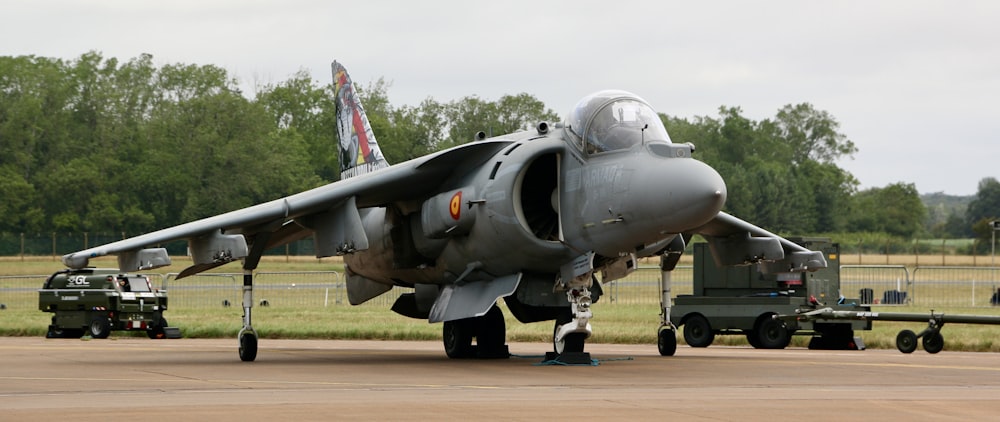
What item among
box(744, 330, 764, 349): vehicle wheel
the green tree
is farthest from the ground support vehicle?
the green tree

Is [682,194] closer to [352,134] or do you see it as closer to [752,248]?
[752,248]

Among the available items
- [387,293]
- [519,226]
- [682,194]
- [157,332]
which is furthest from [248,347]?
[387,293]

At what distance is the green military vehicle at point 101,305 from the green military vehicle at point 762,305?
1134 centimetres

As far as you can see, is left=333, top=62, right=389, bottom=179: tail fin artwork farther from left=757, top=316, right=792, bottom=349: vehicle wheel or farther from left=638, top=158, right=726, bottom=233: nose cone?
Result: left=638, top=158, right=726, bottom=233: nose cone

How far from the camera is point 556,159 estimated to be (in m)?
18.2

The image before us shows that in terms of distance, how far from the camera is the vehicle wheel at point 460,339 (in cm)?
2050

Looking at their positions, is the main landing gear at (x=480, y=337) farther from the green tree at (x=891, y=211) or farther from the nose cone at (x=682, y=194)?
the green tree at (x=891, y=211)

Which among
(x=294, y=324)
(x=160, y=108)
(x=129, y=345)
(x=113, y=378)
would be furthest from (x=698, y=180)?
(x=160, y=108)

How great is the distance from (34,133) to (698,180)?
232ft

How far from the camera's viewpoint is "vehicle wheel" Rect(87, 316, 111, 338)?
28.6 metres

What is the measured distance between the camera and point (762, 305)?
77.4ft

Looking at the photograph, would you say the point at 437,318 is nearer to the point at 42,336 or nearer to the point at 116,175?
the point at 42,336

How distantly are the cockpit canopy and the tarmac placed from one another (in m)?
2.80

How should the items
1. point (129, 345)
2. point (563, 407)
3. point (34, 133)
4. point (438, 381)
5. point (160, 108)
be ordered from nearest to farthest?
point (563, 407) → point (438, 381) → point (129, 345) → point (34, 133) → point (160, 108)
